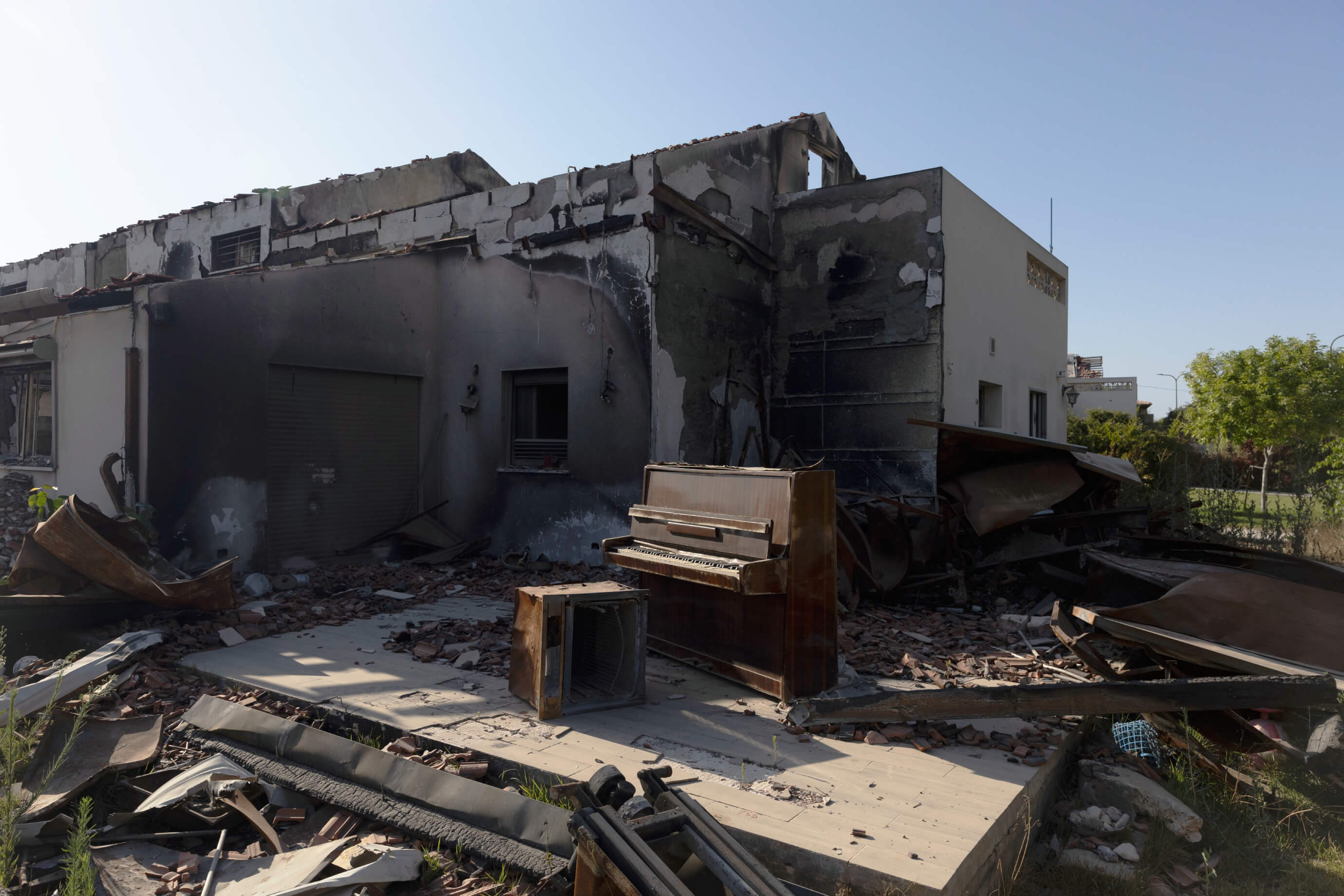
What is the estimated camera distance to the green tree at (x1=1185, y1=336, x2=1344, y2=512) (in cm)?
1947

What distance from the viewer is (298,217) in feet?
42.9

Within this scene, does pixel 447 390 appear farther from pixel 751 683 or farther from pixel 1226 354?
pixel 1226 354

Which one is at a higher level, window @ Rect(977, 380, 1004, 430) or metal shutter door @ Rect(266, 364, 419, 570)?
window @ Rect(977, 380, 1004, 430)

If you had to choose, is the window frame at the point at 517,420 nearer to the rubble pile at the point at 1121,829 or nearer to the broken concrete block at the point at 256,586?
the broken concrete block at the point at 256,586

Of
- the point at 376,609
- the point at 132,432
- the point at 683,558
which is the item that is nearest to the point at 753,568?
the point at 683,558

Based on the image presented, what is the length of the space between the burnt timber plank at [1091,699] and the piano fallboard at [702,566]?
76cm

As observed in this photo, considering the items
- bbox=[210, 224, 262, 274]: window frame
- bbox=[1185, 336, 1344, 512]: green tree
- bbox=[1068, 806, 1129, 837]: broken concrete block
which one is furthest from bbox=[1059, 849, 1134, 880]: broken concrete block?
bbox=[1185, 336, 1344, 512]: green tree

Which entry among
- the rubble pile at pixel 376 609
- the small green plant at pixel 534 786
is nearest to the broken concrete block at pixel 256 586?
the rubble pile at pixel 376 609

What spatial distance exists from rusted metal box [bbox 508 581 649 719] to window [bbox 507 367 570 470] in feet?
15.6

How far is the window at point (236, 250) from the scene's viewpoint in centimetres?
1307

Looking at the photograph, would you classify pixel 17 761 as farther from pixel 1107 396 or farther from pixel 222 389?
pixel 1107 396

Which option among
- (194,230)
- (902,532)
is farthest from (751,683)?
(194,230)

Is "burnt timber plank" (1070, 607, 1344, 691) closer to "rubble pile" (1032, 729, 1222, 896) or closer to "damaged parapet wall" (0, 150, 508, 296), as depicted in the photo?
"rubble pile" (1032, 729, 1222, 896)

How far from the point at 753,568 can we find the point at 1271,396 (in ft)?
72.8
